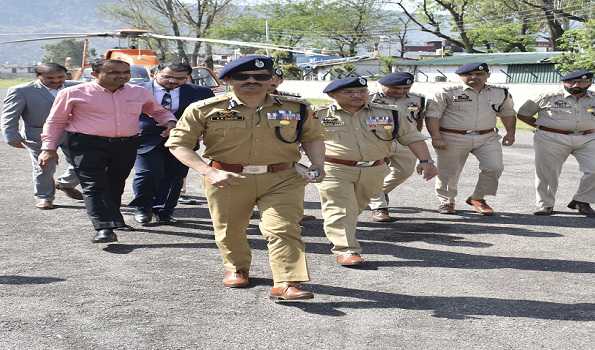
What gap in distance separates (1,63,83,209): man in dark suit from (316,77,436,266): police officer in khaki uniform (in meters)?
3.76

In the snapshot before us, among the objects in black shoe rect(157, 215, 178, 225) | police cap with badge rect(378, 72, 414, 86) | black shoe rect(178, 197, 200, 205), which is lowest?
black shoe rect(178, 197, 200, 205)

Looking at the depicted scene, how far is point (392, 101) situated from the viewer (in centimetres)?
891

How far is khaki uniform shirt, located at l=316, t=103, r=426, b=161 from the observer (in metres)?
6.95

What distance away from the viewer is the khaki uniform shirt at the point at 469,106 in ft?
29.8

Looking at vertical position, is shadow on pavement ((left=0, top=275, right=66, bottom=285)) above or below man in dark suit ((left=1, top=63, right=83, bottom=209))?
below

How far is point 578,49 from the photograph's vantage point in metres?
38.3

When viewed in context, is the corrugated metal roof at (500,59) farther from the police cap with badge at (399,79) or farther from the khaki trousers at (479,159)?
the police cap with badge at (399,79)

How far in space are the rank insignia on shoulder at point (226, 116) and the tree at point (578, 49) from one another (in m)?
30.7

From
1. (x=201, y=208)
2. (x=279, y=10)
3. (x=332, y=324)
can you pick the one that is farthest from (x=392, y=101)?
(x=279, y=10)

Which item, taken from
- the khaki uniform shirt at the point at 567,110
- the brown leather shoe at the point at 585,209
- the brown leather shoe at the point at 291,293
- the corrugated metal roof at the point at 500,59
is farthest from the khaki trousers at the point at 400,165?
the corrugated metal roof at the point at 500,59

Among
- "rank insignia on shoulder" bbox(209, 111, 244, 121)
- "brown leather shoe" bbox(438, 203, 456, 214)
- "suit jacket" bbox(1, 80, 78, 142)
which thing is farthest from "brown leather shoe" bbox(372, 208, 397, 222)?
"suit jacket" bbox(1, 80, 78, 142)

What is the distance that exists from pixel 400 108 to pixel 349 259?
2.64 metres

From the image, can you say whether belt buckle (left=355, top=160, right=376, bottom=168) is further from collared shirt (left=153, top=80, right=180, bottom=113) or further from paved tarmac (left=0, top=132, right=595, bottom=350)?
collared shirt (left=153, top=80, right=180, bottom=113)

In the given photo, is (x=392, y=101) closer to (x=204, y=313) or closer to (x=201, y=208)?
(x=201, y=208)
